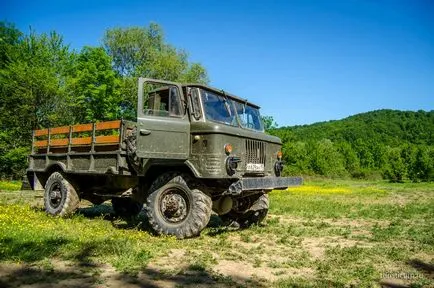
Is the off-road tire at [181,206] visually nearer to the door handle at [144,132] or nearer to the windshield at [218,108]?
the door handle at [144,132]

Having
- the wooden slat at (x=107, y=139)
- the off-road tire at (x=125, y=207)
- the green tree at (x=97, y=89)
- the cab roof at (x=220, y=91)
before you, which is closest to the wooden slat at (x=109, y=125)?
the wooden slat at (x=107, y=139)

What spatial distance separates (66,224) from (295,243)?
5.36m

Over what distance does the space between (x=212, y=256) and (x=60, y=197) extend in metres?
5.93

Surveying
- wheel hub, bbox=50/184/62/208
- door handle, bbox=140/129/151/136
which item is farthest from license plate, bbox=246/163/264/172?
wheel hub, bbox=50/184/62/208

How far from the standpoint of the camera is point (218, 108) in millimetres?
8555

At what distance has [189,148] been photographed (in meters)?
7.98

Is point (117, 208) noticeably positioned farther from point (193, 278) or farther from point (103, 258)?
point (193, 278)

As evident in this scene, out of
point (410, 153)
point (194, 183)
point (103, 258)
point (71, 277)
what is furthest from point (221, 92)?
point (410, 153)

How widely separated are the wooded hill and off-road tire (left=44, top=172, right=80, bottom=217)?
4555 cm

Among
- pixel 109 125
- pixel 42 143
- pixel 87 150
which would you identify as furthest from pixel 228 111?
pixel 42 143

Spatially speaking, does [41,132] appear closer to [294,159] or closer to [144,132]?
[144,132]

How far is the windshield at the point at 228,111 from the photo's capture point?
8.31 m

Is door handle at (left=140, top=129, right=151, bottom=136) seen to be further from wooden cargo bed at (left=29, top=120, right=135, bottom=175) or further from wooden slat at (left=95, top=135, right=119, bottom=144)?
wooden slat at (left=95, top=135, right=119, bottom=144)

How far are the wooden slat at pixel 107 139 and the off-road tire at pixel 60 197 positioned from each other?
1827 millimetres
